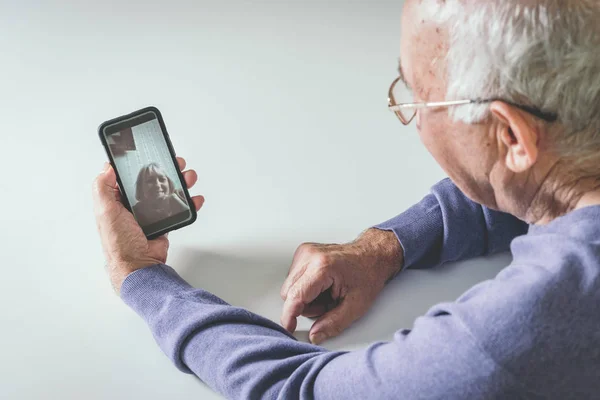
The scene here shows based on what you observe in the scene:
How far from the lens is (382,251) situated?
4.44ft

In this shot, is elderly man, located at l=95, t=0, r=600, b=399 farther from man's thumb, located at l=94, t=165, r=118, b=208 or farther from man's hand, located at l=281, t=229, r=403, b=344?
man's thumb, located at l=94, t=165, r=118, b=208

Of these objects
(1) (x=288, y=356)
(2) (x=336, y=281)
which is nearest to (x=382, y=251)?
(2) (x=336, y=281)

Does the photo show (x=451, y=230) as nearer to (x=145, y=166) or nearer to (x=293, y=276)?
(x=293, y=276)

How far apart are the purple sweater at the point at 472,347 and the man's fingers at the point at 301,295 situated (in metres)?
0.10

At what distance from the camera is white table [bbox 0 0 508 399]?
1.30 metres

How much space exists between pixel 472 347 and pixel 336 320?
1.33 ft

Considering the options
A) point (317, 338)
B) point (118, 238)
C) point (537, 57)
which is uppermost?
point (537, 57)

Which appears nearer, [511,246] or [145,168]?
[511,246]

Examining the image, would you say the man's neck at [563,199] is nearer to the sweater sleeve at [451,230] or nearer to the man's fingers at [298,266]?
the sweater sleeve at [451,230]

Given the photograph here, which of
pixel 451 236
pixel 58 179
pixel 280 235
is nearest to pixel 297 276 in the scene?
pixel 280 235

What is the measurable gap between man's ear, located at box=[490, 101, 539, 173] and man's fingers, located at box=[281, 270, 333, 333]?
1.39 feet

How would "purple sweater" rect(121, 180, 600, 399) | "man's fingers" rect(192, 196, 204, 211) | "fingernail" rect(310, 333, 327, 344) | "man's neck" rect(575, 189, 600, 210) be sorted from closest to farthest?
"purple sweater" rect(121, 180, 600, 399), "man's neck" rect(575, 189, 600, 210), "fingernail" rect(310, 333, 327, 344), "man's fingers" rect(192, 196, 204, 211)

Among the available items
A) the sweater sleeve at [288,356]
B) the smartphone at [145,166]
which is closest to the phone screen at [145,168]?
the smartphone at [145,166]

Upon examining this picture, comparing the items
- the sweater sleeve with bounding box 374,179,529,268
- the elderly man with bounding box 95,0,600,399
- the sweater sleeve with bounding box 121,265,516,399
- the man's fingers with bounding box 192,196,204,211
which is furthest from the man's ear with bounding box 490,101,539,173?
the man's fingers with bounding box 192,196,204,211
